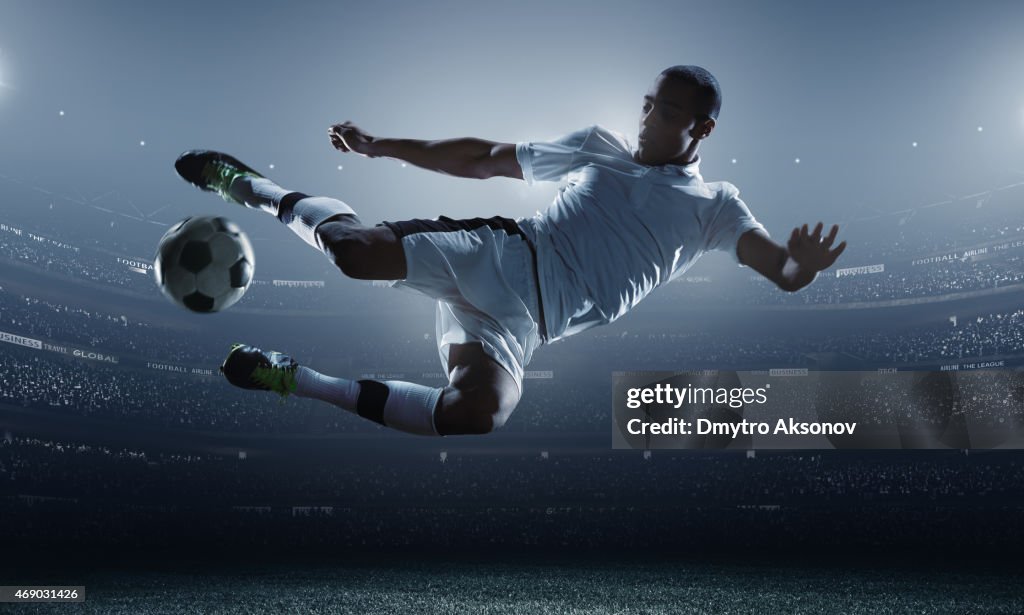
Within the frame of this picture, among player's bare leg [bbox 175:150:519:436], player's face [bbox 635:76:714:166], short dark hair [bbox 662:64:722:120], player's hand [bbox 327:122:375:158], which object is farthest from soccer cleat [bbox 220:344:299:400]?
short dark hair [bbox 662:64:722:120]

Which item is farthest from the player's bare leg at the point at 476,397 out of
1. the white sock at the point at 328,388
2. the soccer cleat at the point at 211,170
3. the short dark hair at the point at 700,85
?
the soccer cleat at the point at 211,170

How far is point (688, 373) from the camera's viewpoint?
74.8 ft

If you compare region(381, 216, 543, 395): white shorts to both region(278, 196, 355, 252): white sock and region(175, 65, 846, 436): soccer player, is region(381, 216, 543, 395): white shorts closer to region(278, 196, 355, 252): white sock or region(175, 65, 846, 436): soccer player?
region(175, 65, 846, 436): soccer player

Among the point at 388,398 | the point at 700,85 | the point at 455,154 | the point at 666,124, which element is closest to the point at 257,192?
the point at 455,154

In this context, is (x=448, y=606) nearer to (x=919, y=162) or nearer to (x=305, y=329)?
(x=305, y=329)

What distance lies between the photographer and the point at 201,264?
15.6 feet

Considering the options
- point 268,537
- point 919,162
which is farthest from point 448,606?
point 919,162

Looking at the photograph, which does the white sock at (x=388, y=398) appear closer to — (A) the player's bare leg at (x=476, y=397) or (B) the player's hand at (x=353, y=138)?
(A) the player's bare leg at (x=476, y=397)

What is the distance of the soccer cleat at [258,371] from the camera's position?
3.89 m

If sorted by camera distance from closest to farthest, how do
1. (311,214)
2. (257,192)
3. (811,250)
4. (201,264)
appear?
(811,250) < (311,214) < (257,192) < (201,264)

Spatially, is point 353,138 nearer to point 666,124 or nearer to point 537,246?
point 537,246

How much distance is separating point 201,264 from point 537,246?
236 cm

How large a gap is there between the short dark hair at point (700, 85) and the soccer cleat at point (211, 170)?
2.49 meters

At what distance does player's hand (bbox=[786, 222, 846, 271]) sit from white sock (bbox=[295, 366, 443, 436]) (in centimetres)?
189
